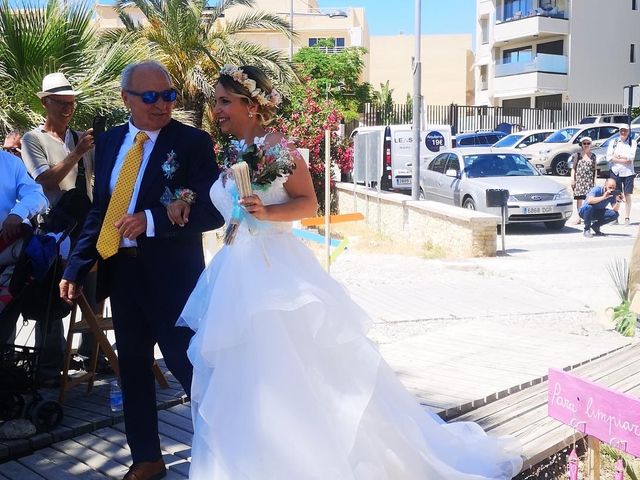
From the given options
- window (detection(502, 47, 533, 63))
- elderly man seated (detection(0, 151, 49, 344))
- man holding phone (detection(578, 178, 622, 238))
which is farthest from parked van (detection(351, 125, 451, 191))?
window (detection(502, 47, 533, 63))

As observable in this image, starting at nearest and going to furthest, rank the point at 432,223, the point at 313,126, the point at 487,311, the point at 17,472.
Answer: the point at 17,472 < the point at 487,311 < the point at 432,223 < the point at 313,126

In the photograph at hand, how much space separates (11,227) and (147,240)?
1.20 metres

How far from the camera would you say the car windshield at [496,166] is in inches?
643

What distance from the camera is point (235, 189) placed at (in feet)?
10.8

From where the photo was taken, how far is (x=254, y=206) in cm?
318

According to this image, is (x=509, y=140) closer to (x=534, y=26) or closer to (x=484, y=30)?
(x=534, y=26)

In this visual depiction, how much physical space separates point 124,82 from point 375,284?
6892 mm

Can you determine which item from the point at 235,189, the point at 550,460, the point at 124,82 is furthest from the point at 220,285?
the point at 550,460

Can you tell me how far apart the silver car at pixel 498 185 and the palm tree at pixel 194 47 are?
5812 millimetres

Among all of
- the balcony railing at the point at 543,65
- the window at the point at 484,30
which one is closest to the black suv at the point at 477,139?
the balcony railing at the point at 543,65

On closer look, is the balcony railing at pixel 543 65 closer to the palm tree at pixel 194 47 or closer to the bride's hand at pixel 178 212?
the palm tree at pixel 194 47

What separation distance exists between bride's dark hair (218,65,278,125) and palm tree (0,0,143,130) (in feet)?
16.1

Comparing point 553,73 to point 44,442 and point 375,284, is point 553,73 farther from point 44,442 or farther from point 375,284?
point 44,442

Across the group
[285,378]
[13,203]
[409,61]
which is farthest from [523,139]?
[409,61]
